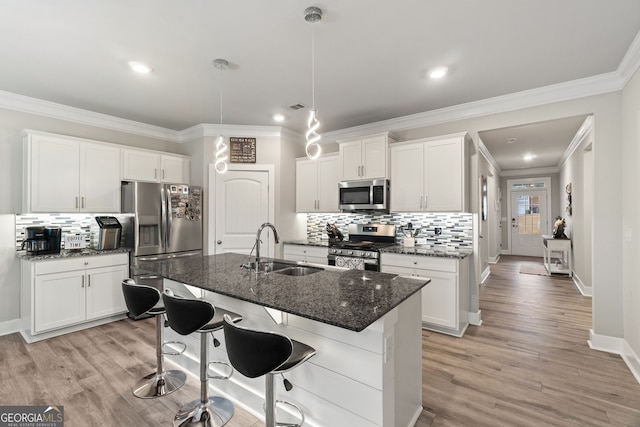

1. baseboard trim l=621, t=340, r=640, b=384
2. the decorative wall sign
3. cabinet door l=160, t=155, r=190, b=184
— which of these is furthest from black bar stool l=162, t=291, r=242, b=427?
baseboard trim l=621, t=340, r=640, b=384

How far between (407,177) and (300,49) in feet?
6.88

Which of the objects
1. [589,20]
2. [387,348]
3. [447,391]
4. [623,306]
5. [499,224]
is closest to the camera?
[387,348]

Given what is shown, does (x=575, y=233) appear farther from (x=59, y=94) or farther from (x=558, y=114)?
(x=59, y=94)

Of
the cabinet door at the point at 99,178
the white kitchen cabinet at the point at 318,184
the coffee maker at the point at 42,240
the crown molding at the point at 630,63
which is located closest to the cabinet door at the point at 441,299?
the white kitchen cabinet at the point at 318,184

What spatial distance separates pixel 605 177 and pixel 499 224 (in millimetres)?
6660

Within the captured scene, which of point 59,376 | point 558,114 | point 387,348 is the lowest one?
point 59,376

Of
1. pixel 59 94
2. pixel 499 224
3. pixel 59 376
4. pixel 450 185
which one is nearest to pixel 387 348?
pixel 450 185

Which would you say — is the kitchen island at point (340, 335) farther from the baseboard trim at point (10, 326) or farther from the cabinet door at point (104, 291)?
the baseboard trim at point (10, 326)

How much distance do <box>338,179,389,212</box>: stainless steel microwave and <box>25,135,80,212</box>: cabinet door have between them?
337cm

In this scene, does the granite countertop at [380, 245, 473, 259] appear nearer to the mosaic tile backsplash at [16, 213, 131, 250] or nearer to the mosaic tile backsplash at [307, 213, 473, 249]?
the mosaic tile backsplash at [307, 213, 473, 249]

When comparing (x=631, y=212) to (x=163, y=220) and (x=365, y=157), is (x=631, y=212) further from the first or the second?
(x=163, y=220)

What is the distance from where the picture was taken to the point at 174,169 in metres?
4.62

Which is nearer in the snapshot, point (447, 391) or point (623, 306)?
point (447, 391)

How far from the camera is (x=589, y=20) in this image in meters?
2.09
